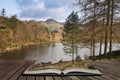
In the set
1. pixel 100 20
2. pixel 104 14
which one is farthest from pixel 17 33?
pixel 104 14

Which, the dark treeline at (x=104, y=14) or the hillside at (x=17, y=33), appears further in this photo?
the hillside at (x=17, y=33)

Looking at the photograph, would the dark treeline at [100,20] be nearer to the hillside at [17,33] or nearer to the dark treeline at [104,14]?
the dark treeline at [104,14]

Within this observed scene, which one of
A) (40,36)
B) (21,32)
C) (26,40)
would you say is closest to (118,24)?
(21,32)

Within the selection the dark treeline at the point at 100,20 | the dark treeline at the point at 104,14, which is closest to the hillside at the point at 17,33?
the dark treeline at the point at 100,20

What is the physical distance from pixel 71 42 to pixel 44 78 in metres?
37.9

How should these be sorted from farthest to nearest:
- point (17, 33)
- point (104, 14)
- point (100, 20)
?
1. point (17, 33)
2. point (100, 20)
3. point (104, 14)

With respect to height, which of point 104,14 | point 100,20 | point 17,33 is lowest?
point 100,20

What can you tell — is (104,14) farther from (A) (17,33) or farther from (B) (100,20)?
(A) (17,33)

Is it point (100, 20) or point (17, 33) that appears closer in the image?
point (100, 20)

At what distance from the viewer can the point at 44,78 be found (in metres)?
7.27

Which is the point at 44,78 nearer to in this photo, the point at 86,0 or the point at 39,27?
the point at 86,0

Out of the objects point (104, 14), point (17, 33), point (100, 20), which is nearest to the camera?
point (104, 14)

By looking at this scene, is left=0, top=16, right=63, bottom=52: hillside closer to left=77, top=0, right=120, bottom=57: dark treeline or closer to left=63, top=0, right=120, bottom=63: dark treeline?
left=63, top=0, right=120, bottom=63: dark treeline

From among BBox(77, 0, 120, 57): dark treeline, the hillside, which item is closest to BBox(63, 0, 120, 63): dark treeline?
BBox(77, 0, 120, 57): dark treeline
